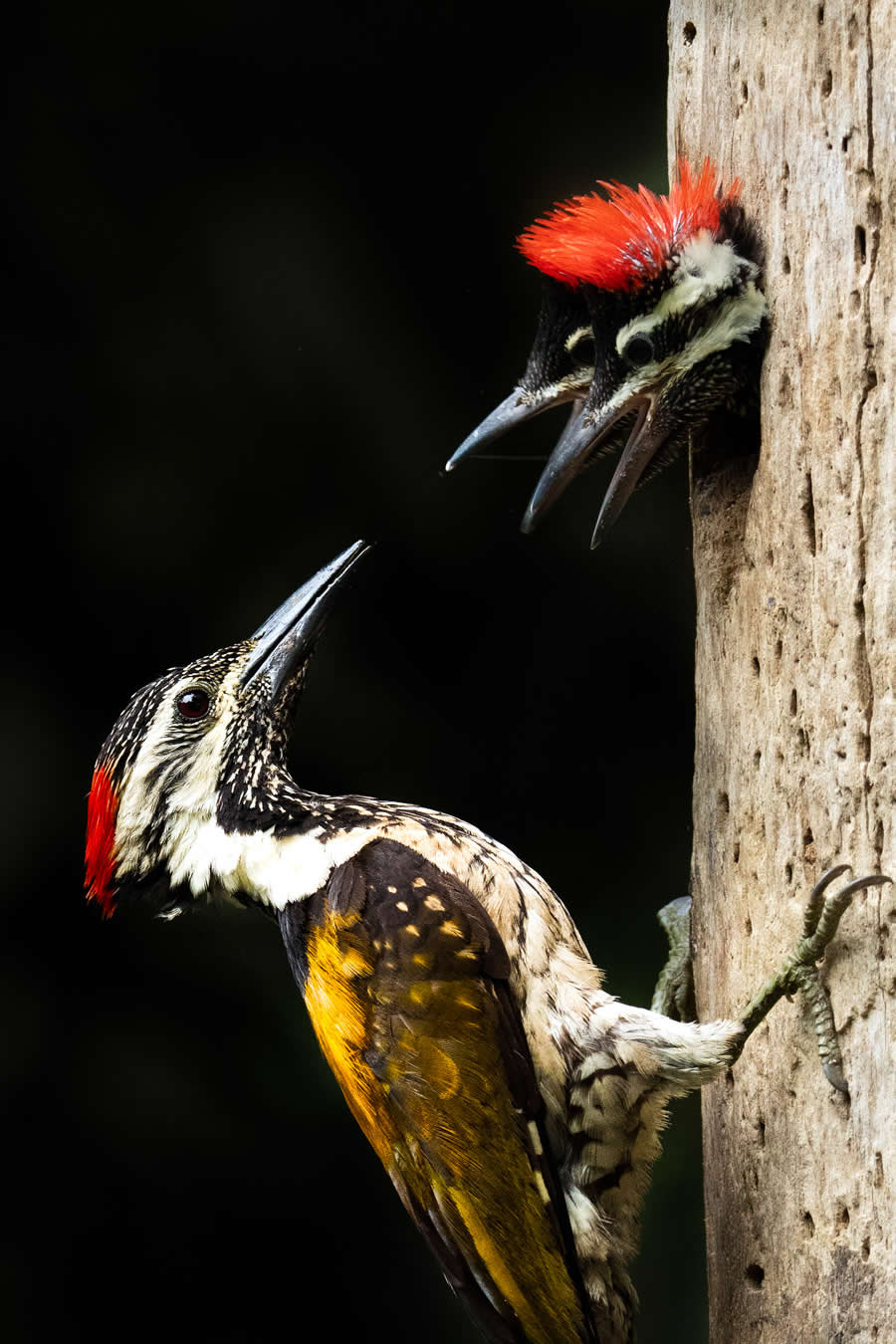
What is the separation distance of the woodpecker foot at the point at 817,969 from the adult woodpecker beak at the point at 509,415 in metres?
0.83

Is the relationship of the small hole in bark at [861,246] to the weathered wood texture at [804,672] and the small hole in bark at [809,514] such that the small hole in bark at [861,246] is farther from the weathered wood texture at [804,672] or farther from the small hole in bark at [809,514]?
the small hole in bark at [809,514]

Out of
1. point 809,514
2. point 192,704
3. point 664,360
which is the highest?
point 664,360

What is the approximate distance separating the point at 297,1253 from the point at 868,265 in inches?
106

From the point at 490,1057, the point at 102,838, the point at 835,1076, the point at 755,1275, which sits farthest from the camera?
the point at 102,838

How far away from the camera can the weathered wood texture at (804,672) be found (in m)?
1.74

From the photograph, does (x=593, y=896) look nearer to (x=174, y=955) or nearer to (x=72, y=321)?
(x=174, y=955)

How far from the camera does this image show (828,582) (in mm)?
1807

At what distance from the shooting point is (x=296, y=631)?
8.01ft

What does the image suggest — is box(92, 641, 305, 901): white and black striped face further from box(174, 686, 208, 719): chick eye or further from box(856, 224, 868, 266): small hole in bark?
box(856, 224, 868, 266): small hole in bark

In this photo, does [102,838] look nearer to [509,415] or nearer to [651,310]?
[509,415]

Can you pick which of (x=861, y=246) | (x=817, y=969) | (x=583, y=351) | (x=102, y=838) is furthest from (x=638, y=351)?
(x=102, y=838)

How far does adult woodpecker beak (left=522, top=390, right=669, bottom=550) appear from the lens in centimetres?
206

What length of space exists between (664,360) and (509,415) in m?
0.26

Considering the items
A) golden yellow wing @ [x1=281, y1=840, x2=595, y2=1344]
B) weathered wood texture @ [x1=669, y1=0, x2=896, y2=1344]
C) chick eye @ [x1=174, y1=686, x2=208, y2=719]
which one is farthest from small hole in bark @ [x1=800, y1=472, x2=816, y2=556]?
chick eye @ [x1=174, y1=686, x2=208, y2=719]
